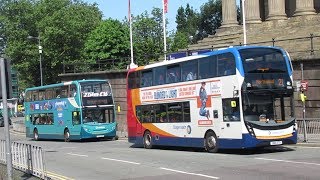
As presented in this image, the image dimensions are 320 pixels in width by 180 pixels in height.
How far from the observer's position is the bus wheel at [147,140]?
2748cm

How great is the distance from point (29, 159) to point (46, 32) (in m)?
59.7

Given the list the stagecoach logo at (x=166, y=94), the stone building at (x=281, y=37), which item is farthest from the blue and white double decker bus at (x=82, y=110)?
the stagecoach logo at (x=166, y=94)

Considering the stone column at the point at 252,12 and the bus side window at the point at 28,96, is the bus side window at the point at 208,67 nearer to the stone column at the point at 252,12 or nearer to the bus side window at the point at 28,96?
the stone column at the point at 252,12

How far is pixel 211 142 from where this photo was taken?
73.7 ft

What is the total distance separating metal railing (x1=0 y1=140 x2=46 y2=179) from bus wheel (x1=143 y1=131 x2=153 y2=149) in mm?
10266

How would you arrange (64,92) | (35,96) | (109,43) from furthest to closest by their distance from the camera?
1. (109,43)
2. (35,96)
3. (64,92)

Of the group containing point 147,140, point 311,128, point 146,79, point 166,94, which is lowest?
point 147,140

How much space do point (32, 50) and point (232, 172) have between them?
67814mm

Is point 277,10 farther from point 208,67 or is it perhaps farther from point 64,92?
point 208,67

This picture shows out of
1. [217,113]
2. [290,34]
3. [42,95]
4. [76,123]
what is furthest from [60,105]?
[217,113]

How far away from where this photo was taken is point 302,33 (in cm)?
3631

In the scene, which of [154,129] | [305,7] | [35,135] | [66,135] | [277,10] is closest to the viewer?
[154,129]

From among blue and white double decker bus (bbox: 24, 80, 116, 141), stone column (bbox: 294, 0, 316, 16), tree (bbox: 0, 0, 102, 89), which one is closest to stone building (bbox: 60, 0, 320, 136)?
stone column (bbox: 294, 0, 316, 16)

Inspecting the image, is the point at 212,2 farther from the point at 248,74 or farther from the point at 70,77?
the point at 248,74
